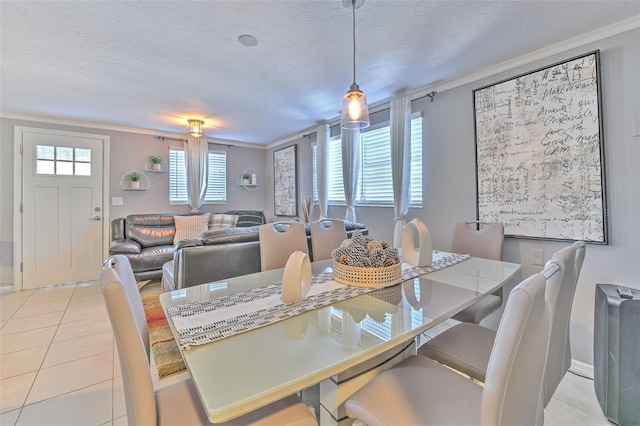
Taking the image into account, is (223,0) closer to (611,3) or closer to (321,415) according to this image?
(321,415)

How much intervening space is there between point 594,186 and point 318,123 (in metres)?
3.22

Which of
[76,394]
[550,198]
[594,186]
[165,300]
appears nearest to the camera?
[165,300]

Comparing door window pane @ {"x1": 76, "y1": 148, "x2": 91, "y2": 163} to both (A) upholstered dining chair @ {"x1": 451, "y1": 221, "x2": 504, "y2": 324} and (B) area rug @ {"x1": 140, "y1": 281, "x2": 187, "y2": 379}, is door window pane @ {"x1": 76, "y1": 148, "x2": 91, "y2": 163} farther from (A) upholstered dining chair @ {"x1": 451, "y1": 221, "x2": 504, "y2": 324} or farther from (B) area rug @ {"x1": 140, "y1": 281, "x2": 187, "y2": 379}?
(A) upholstered dining chair @ {"x1": 451, "y1": 221, "x2": 504, "y2": 324}

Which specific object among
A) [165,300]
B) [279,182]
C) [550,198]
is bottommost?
[165,300]

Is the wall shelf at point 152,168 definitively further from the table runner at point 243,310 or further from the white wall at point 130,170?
the table runner at point 243,310

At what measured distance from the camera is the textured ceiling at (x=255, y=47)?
1688mm

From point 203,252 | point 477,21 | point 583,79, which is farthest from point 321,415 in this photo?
point 583,79

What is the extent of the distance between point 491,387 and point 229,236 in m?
1.99

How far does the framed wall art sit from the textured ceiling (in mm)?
1699

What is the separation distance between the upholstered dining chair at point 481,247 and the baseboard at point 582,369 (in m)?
0.77

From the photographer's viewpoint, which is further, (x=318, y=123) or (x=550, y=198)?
(x=318, y=123)

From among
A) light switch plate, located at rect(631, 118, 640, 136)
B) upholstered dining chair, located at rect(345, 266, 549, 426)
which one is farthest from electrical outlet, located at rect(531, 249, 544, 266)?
upholstered dining chair, located at rect(345, 266, 549, 426)

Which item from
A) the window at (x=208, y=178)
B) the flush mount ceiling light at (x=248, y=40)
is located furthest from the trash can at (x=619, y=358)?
the window at (x=208, y=178)

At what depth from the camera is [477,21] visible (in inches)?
71.1
